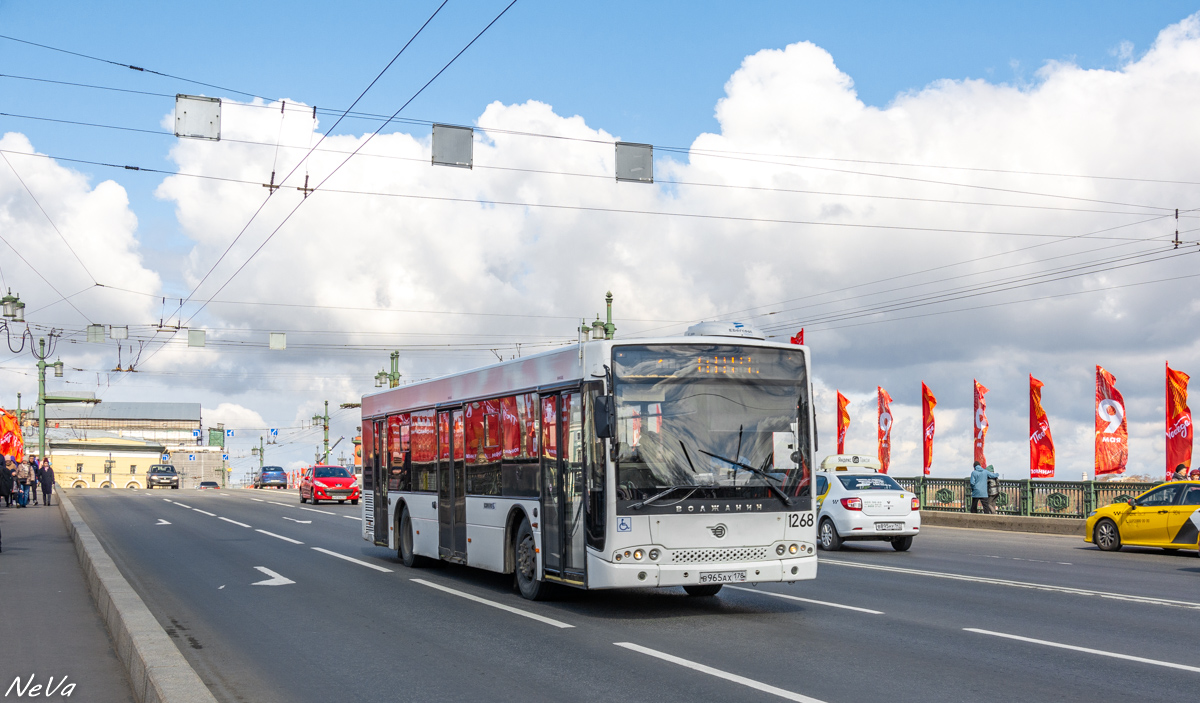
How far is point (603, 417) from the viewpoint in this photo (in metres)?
11.0

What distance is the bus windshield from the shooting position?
11492mm

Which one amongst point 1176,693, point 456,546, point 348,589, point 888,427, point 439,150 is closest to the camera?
point 1176,693

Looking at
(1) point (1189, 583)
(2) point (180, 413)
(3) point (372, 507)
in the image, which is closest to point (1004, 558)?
(1) point (1189, 583)

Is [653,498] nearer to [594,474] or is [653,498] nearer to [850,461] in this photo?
[594,474]

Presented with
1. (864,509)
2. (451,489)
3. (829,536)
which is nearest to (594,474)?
(451,489)

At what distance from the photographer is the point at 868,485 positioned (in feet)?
70.4

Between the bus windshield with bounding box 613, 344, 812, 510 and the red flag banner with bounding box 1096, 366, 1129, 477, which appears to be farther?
the red flag banner with bounding box 1096, 366, 1129, 477

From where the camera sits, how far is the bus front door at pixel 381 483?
1936cm

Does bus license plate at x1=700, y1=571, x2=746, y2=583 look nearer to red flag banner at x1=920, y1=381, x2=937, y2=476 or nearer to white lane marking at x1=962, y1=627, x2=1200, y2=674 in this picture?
white lane marking at x1=962, y1=627, x2=1200, y2=674

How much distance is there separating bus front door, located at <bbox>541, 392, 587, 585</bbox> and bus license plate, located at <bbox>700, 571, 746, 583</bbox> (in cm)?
124

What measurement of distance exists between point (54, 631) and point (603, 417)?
5661mm

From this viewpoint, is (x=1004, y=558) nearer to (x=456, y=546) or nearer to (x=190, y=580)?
(x=456, y=546)

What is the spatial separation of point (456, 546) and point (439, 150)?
6757mm

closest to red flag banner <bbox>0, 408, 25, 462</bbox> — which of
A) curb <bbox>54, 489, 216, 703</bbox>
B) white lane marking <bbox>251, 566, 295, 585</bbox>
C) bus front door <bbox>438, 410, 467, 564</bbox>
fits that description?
white lane marking <bbox>251, 566, 295, 585</bbox>
